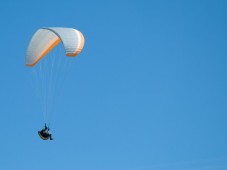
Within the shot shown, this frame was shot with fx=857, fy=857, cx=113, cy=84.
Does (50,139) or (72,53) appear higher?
(72,53)

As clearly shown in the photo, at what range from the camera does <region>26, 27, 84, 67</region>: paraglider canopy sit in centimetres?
5451

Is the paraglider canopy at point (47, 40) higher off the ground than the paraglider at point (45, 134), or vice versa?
the paraglider canopy at point (47, 40)

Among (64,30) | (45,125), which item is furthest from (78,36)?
(45,125)

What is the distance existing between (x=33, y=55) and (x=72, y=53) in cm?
446

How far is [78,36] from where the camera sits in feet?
181

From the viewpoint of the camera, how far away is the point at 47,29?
2188 inches

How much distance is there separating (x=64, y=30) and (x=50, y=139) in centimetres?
709

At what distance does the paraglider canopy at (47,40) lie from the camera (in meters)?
54.5

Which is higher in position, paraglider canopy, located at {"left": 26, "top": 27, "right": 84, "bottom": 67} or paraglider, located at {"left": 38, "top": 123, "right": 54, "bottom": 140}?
paraglider canopy, located at {"left": 26, "top": 27, "right": 84, "bottom": 67}

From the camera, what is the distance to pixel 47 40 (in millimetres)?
56875

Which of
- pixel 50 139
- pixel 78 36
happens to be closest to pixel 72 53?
pixel 78 36

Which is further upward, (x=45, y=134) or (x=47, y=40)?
(x=47, y=40)

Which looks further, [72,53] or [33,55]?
[33,55]

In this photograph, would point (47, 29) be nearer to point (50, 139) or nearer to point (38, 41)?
point (38, 41)
